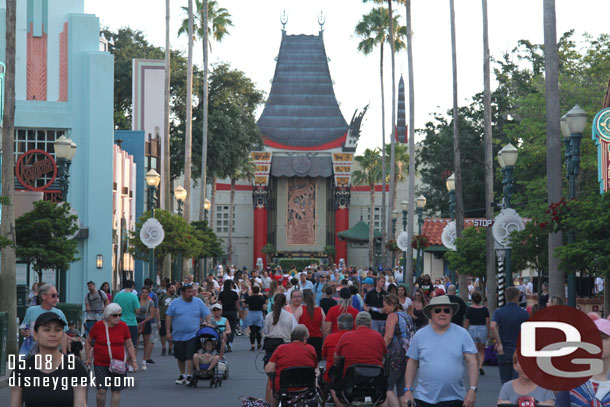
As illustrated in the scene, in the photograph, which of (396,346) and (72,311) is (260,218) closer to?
(72,311)

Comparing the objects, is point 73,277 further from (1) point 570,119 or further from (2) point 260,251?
(2) point 260,251

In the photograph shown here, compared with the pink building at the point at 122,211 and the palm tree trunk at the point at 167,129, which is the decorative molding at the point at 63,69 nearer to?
the pink building at the point at 122,211

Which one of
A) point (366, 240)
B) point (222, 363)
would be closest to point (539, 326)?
point (222, 363)

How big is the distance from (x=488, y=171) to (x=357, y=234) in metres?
48.7

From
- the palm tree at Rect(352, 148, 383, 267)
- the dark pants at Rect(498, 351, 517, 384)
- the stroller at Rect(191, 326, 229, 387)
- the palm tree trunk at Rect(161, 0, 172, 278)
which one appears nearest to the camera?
the dark pants at Rect(498, 351, 517, 384)

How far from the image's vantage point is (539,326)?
540 centimetres

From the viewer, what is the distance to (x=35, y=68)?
3481 centimetres

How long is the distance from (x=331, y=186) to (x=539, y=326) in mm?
80128

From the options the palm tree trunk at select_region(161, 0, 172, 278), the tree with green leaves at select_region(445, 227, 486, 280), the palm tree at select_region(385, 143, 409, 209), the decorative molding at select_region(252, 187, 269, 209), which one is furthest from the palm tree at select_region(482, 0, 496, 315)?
the decorative molding at select_region(252, 187, 269, 209)

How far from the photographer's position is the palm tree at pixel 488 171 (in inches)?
1117

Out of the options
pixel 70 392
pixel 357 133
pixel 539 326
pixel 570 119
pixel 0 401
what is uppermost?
pixel 357 133

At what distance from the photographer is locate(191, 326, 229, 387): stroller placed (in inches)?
682

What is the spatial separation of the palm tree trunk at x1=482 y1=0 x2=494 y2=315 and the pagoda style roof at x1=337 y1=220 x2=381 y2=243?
155 ft

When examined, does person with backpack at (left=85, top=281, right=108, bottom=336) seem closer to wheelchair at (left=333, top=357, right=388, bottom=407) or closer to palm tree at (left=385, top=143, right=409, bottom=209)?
wheelchair at (left=333, top=357, right=388, bottom=407)
